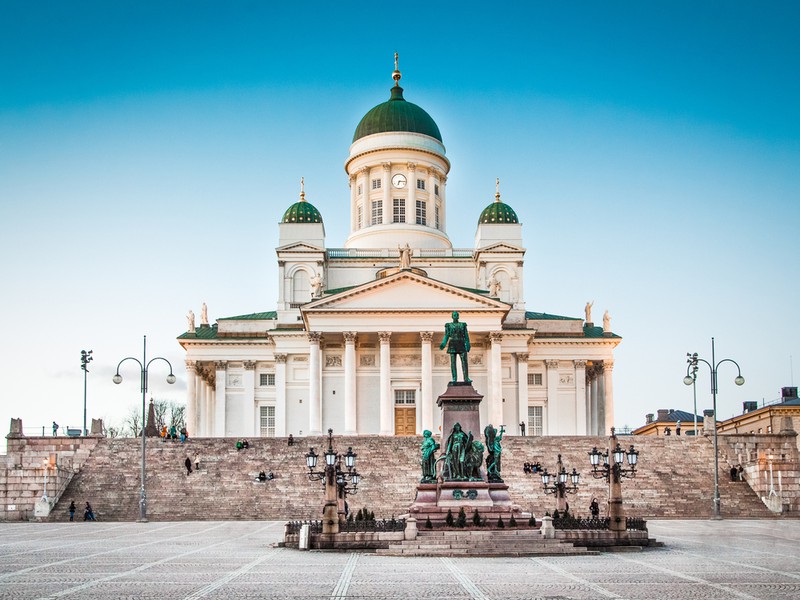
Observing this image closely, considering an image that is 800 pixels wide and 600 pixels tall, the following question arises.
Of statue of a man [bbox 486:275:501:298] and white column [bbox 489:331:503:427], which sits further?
statue of a man [bbox 486:275:501:298]

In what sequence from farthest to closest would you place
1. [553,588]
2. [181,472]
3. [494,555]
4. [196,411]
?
[196,411], [181,472], [494,555], [553,588]

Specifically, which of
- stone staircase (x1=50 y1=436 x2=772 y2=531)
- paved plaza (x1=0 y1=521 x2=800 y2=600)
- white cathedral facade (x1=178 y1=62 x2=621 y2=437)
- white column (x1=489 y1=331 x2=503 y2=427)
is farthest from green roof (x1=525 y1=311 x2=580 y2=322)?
paved plaza (x1=0 y1=521 x2=800 y2=600)

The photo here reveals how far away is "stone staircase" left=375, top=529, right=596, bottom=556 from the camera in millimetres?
27078

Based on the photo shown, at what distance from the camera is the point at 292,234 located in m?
79.8

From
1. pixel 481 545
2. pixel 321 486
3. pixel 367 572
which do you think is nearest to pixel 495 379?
pixel 321 486

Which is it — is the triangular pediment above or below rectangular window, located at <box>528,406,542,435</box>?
above

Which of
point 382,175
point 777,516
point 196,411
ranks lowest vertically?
point 777,516

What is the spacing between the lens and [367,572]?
75.2ft

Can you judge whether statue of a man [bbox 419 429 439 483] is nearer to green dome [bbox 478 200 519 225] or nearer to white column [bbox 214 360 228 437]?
white column [bbox 214 360 228 437]

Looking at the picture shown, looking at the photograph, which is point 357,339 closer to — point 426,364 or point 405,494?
point 426,364

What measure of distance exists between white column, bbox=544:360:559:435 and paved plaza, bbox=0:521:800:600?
41.0 m

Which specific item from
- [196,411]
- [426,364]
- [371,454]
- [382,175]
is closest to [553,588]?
[371,454]

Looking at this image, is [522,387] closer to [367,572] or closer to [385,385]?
[385,385]

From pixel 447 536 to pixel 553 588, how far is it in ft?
27.8
